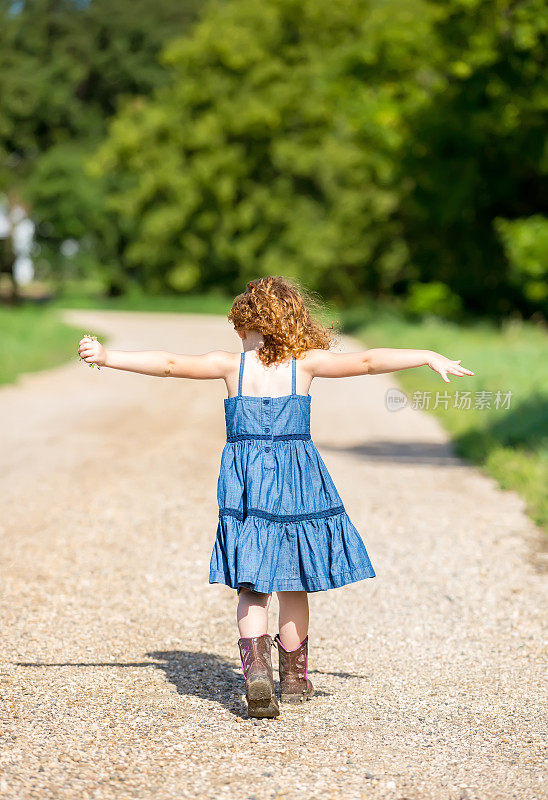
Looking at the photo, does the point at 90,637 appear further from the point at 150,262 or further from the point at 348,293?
the point at 150,262

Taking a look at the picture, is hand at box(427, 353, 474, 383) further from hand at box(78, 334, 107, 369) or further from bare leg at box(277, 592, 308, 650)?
hand at box(78, 334, 107, 369)

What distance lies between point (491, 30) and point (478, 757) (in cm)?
1676

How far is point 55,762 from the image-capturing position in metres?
3.52

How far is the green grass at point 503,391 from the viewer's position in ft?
32.2

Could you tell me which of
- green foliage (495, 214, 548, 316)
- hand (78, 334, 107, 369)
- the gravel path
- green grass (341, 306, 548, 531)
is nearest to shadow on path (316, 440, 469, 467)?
green grass (341, 306, 548, 531)

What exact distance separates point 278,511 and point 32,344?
874 inches

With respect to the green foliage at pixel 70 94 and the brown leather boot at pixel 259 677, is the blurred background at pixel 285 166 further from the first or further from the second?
the brown leather boot at pixel 259 677

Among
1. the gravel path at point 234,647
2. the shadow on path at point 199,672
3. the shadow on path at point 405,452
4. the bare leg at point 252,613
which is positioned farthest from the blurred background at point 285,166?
the bare leg at point 252,613

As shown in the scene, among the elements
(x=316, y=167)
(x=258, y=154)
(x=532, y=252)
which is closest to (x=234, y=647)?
(x=532, y=252)

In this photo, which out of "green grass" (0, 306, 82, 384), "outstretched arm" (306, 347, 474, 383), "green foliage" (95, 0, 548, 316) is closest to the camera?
"outstretched arm" (306, 347, 474, 383)

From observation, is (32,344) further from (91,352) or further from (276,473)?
(276,473)

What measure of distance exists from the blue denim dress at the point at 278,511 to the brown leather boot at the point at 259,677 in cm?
21

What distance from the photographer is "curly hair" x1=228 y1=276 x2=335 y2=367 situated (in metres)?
4.27

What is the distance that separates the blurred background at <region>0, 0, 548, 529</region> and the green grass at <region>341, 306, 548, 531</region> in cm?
23
